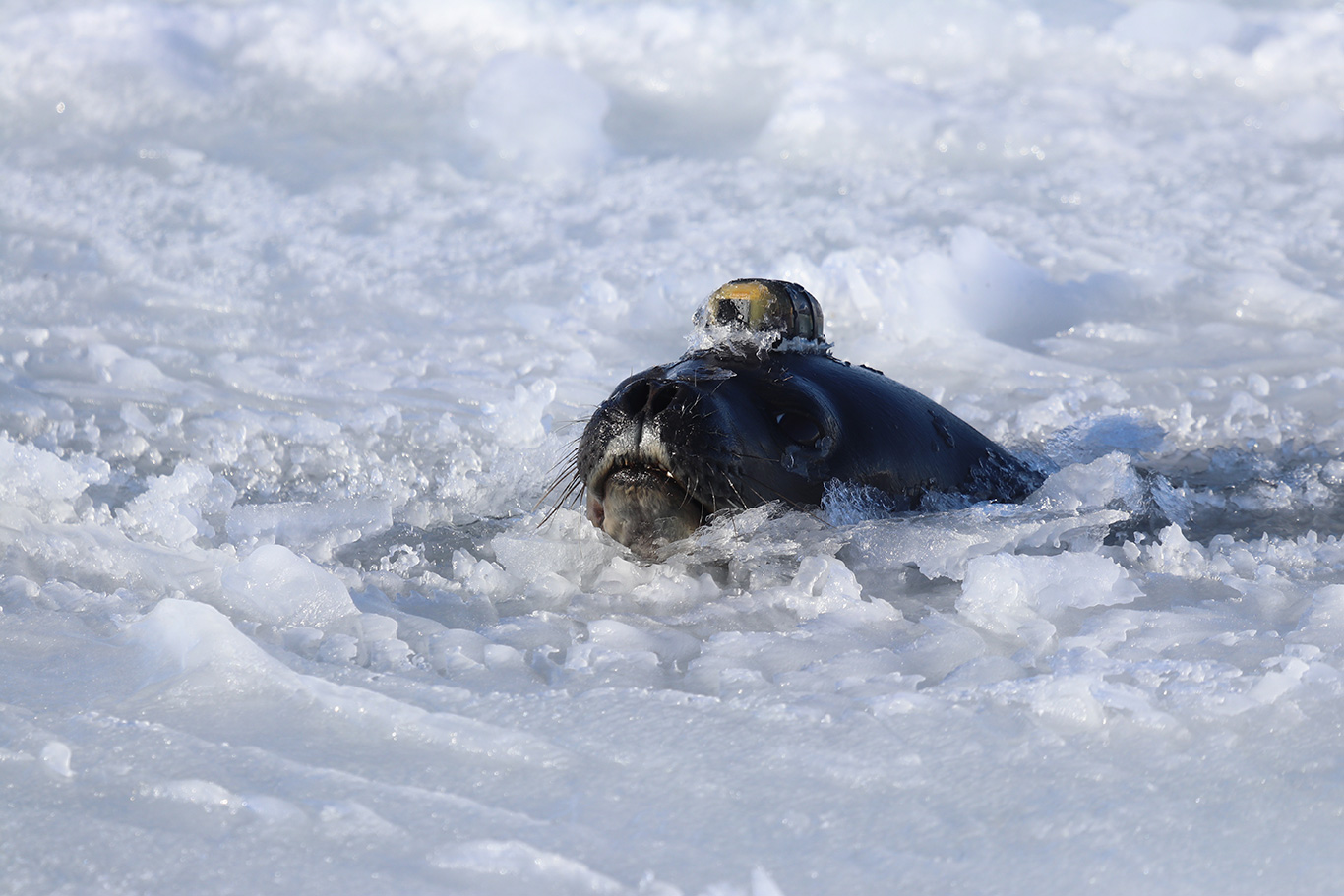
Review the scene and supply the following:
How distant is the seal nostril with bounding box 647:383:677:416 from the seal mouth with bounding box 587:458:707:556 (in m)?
0.12

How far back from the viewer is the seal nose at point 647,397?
278 cm

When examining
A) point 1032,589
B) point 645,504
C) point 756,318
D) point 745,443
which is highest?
point 756,318

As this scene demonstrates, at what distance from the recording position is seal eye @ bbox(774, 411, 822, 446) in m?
2.94

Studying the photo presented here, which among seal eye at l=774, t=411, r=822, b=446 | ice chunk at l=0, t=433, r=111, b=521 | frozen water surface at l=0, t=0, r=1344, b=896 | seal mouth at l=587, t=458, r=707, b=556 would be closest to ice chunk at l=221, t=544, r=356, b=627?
frozen water surface at l=0, t=0, r=1344, b=896

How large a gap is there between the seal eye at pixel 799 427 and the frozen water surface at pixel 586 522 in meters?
0.18

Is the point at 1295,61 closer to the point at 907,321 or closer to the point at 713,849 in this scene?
the point at 907,321

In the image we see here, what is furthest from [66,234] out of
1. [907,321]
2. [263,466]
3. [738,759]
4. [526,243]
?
[738,759]

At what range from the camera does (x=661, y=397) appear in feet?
9.17

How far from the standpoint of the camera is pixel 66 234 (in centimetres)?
700

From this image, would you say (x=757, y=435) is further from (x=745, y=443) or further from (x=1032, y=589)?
(x=1032, y=589)

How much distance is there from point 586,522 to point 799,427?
1.98 ft

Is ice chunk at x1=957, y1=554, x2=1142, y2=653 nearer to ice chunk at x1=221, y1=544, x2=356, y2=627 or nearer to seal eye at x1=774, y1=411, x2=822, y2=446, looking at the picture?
seal eye at x1=774, y1=411, x2=822, y2=446

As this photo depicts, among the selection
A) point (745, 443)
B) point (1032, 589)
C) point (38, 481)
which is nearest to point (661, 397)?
point (745, 443)

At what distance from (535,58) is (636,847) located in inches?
361
